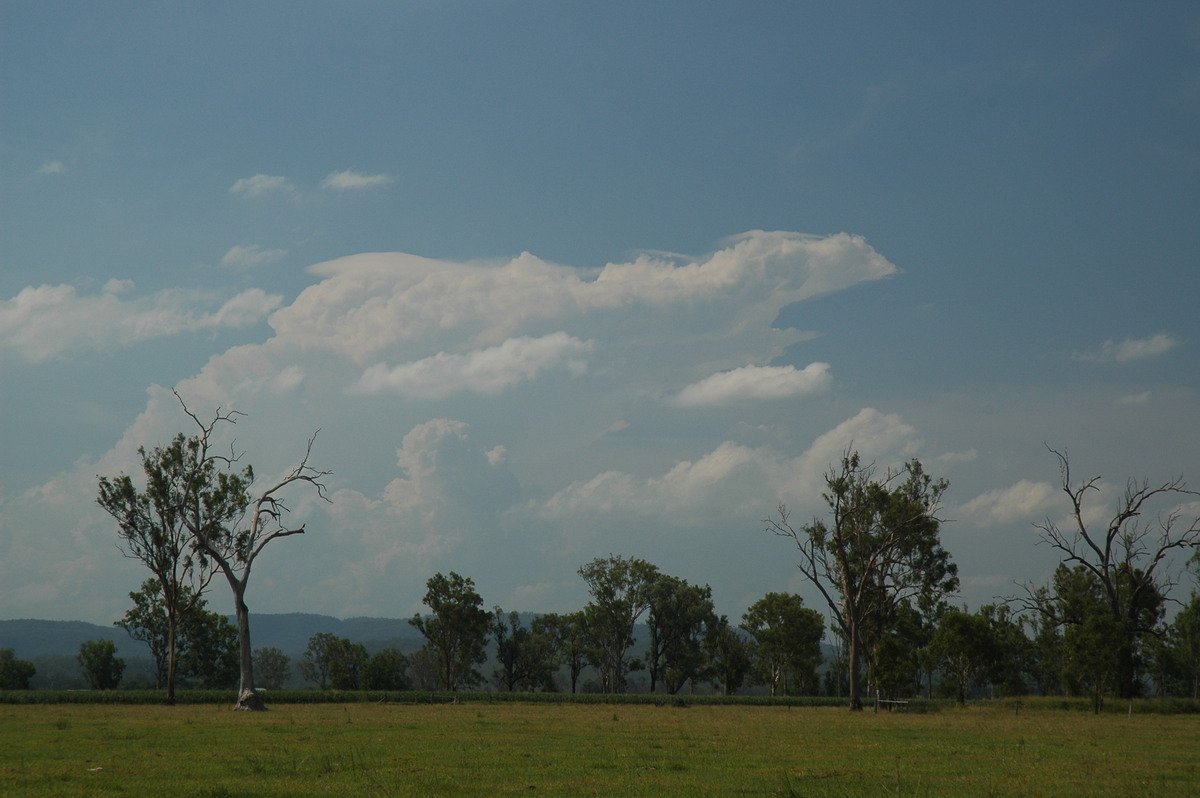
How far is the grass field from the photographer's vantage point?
1700 cm

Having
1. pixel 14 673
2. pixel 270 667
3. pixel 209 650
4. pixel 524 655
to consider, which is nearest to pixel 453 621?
pixel 524 655

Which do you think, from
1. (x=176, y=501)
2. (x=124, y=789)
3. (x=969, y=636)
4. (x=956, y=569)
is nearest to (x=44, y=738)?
(x=124, y=789)

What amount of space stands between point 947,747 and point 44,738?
28324mm

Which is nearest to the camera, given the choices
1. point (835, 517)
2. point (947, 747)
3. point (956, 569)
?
point (947, 747)

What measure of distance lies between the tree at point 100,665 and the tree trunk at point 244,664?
66141mm

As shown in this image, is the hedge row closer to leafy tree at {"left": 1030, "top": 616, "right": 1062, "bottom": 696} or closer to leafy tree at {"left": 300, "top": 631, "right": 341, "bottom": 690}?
leafy tree at {"left": 1030, "top": 616, "right": 1062, "bottom": 696}

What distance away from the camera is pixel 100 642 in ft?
363

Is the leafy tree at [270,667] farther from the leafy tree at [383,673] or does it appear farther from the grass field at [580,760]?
the grass field at [580,760]

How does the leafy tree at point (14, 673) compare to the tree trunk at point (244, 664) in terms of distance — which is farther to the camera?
the leafy tree at point (14, 673)

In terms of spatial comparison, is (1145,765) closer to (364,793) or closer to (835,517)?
(364,793)

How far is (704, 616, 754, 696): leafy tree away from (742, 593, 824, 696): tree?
11.2ft

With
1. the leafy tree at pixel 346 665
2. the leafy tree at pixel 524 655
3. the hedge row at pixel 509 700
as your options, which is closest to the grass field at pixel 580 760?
the hedge row at pixel 509 700

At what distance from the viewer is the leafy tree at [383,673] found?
125 m

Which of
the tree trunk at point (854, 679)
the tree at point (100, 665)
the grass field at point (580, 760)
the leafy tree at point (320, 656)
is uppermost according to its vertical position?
the grass field at point (580, 760)
